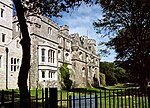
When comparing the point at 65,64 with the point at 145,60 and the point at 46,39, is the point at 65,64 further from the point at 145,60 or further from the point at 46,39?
the point at 145,60

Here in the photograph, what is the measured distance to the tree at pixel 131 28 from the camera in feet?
96.4

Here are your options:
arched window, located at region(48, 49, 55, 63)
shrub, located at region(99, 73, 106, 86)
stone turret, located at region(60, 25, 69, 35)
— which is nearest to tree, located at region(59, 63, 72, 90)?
arched window, located at region(48, 49, 55, 63)

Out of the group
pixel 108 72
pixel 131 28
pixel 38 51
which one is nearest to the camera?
pixel 131 28

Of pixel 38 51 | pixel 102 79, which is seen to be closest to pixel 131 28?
pixel 38 51

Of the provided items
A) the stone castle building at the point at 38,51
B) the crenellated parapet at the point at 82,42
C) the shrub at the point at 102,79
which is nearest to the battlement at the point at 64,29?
the stone castle building at the point at 38,51

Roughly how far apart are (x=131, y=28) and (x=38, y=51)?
13.8m

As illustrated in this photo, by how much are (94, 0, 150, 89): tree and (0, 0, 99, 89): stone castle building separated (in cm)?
815

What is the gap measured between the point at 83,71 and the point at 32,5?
50350mm

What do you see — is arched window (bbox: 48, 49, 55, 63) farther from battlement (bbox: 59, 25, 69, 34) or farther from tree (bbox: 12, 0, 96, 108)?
tree (bbox: 12, 0, 96, 108)

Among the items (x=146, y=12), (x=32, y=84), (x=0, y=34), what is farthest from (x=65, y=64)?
(x=146, y=12)

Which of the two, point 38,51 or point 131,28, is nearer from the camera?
point 131,28

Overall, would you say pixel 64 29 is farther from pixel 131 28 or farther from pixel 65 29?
pixel 131 28

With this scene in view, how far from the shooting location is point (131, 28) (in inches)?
1259

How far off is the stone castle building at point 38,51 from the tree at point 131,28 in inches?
321
